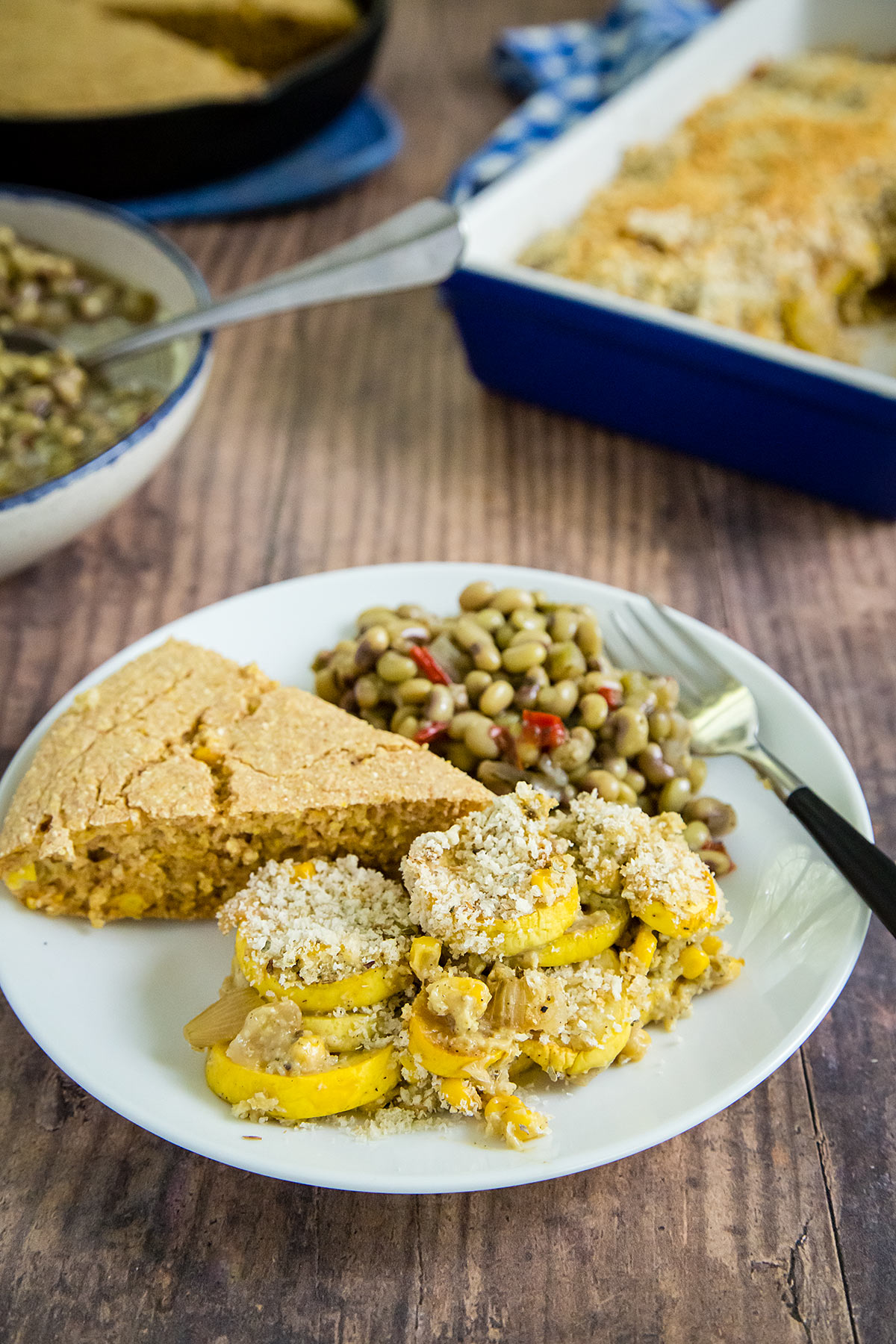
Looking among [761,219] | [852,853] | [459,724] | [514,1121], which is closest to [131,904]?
[459,724]

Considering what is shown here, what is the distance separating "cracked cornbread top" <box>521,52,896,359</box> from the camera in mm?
2779

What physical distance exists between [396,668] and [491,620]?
0.66ft

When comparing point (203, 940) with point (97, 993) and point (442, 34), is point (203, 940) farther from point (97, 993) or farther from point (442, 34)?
point (442, 34)

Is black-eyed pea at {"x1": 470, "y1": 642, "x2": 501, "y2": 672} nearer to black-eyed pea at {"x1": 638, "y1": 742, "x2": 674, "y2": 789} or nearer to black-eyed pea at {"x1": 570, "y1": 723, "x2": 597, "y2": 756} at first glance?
black-eyed pea at {"x1": 570, "y1": 723, "x2": 597, "y2": 756}

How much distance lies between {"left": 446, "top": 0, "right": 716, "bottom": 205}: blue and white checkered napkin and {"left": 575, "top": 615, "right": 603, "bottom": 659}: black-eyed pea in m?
2.03

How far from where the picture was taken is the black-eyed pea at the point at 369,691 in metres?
1.95

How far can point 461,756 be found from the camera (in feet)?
6.23

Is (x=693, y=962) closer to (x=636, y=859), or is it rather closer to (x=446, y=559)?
(x=636, y=859)

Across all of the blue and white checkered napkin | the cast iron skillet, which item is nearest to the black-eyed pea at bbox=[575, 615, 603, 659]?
the blue and white checkered napkin

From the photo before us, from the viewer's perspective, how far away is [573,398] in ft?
9.38

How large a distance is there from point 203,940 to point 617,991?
2.08 feet

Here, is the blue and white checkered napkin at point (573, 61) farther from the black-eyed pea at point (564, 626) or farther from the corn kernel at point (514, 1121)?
the corn kernel at point (514, 1121)

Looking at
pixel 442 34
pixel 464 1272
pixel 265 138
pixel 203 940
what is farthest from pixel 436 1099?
pixel 442 34

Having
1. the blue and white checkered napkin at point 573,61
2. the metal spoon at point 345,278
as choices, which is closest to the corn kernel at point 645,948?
the metal spoon at point 345,278
